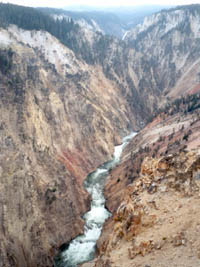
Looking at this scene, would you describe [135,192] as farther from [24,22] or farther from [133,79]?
[133,79]

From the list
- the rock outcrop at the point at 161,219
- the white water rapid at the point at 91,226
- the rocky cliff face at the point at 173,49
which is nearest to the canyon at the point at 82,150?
the rock outcrop at the point at 161,219

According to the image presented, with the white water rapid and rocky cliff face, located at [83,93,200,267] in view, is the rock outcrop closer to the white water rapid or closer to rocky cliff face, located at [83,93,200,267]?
rocky cliff face, located at [83,93,200,267]

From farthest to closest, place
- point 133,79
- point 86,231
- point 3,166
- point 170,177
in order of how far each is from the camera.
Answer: point 133,79
point 86,231
point 3,166
point 170,177

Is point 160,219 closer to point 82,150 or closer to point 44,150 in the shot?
point 44,150

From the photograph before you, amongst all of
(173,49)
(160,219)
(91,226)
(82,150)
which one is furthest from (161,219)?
(173,49)

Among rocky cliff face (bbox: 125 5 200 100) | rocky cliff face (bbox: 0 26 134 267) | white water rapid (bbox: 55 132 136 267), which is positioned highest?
rocky cliff face (bbox: 125 5 200 100)

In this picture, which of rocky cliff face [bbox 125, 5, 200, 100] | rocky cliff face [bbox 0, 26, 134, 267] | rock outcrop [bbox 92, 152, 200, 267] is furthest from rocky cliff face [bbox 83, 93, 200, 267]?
rocky cliff face [bbox 125, 5, 200, 100]

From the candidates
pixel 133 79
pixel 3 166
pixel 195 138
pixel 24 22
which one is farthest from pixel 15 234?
pixel 133 79
